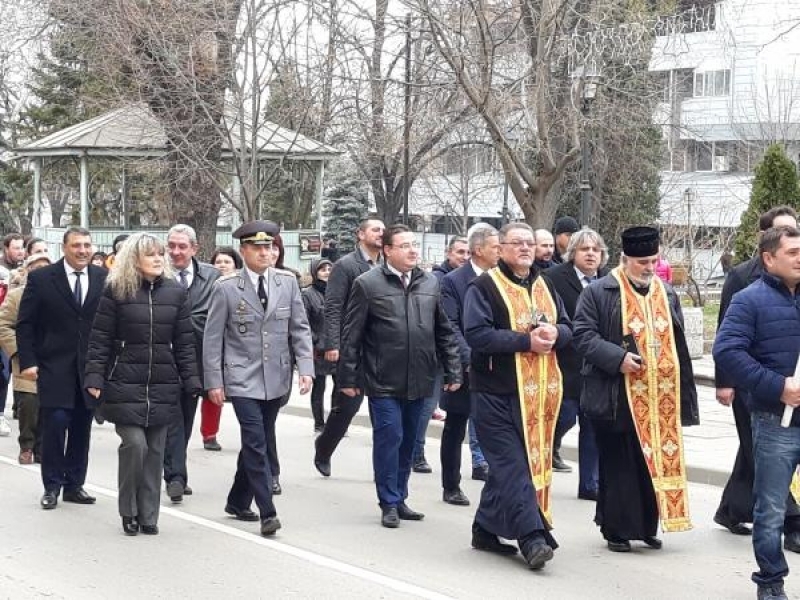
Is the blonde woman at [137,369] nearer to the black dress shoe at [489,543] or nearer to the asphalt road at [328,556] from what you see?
the asphalt road at [328,556]

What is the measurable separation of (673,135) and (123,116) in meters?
17.8

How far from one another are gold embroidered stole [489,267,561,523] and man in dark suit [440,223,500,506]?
1.41 meters

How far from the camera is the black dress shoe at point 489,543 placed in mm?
8664

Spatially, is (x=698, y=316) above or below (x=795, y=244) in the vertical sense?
below

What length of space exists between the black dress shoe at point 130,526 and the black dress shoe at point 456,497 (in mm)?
2453

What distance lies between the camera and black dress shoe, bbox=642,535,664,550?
8842mm

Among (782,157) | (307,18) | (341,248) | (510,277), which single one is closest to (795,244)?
(510,277)

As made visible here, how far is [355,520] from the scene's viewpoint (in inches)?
388

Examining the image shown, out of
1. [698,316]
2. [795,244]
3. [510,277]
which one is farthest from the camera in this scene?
[698,316]

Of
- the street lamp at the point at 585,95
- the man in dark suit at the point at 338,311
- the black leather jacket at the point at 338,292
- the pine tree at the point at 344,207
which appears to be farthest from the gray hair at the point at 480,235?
the pine tree at the point at 344,207

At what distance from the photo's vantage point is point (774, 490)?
7.23 meters

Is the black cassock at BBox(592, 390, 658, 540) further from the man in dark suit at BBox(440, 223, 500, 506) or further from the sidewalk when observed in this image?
the sidewalk

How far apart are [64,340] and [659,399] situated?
4.35 meters

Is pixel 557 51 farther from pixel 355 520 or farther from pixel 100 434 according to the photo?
pixel 355 520
